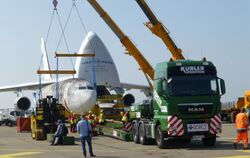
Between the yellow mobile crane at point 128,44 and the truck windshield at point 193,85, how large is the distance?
1837cm

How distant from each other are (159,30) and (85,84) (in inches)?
279

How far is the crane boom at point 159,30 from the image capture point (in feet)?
113

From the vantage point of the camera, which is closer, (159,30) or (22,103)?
(159,30)

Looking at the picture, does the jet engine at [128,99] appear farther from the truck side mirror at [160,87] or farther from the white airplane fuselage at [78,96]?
the truck side mirror at [160,87]

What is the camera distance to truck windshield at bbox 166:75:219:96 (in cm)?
1852

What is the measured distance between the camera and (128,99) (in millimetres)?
42750

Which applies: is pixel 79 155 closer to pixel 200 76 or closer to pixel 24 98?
pixel 200 76

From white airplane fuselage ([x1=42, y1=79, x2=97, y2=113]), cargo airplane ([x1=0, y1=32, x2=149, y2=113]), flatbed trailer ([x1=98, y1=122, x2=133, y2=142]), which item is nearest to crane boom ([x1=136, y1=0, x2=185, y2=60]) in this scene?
cargo airplane ([x1=0, y1=32, x2=149, y2=113])

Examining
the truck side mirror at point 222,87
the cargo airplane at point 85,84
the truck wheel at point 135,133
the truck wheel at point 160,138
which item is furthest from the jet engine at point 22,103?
the truck side mirror at point 222,87

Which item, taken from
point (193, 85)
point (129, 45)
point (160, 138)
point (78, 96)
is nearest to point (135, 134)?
point (160, 138)

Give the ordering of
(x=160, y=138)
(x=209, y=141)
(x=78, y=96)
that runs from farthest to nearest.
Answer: (x=78, y=96) < (x=209, y=141) < (x=160, y=138)

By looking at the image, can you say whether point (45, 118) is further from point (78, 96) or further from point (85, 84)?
point (85, 84)

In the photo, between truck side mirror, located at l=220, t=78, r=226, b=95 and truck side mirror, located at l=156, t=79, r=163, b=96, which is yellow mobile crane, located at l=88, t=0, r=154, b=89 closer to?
truck side mirror, located at l=156, t=79, r=163, b=96

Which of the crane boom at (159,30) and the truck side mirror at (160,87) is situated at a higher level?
the crane boom at (159,30)
